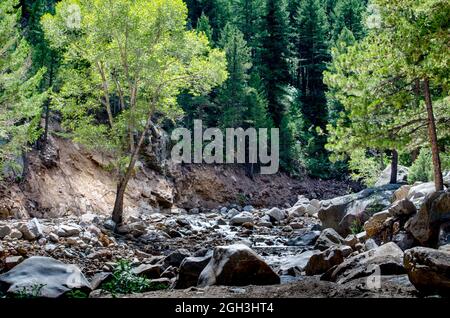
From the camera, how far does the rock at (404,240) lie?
38.7 feet

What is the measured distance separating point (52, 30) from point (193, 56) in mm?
5722

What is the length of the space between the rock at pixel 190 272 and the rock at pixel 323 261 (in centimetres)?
255

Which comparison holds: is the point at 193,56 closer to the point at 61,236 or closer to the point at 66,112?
the point at 66,112

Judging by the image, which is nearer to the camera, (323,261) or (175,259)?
(323,261)

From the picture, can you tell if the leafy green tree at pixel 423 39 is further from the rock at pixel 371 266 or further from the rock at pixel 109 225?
the rock at pixel 109 225

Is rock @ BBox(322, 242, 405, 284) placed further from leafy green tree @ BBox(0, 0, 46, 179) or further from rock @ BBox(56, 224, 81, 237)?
leafy green tree @ BBox(0, 0, 46, 179)

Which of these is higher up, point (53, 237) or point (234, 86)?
point (234, 86)

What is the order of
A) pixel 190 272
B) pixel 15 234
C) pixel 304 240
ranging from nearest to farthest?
pixel 190 272 < pixel 15 234 < pixel 304 240

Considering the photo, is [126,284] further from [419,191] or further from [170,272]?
[419,191]

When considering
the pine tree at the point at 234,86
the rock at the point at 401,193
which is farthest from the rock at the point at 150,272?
the pine tree at the point at 234,86

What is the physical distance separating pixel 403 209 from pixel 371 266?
4881 mm

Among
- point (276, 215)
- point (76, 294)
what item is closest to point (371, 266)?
point (76, 294)

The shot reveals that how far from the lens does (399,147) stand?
1291 centimetres

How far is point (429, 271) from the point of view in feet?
22.1
